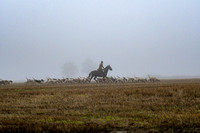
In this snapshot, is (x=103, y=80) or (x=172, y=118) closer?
(x=172, y=118)

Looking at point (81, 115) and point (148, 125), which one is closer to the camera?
point (148, 125)

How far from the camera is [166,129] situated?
7246 mm

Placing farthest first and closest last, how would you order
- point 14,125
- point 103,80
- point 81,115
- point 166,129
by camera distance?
point 103,80
point 81,115
point 14,125
point 166,129

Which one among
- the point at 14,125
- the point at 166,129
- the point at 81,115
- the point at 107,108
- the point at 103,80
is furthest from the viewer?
the point at 103,80

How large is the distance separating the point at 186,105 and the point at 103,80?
35.1 metres

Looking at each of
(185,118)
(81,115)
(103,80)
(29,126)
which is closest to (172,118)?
(185,118)

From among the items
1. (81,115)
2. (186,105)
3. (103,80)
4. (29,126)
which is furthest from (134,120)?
(103,80)

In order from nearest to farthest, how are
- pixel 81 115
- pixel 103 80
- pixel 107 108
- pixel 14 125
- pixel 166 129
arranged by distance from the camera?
1. pixel 166 129
2. pixel 14 125
3. pixel 81 115
4. pixel 107 108
5. pixel 103 80

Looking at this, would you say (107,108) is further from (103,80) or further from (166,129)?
(103,80)

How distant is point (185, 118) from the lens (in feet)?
26.2

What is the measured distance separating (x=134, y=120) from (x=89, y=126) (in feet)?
5.51

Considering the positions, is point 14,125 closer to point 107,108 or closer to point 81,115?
point 81,115

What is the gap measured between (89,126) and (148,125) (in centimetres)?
179

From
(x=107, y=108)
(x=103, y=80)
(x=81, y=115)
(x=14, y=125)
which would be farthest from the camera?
(x=103, y=80)
